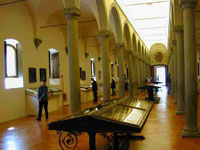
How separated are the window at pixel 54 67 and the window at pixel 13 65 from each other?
3654 millimetres

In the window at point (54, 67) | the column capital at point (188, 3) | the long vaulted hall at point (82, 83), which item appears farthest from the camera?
the window at point (54, 67)

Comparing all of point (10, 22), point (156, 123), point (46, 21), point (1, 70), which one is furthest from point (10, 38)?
point (156, 123)

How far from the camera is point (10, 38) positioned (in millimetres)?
10844

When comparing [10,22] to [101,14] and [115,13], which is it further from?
[115,13]

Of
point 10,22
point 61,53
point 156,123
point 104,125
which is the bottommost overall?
point 156,123

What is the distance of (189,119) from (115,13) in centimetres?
880

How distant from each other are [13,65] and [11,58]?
0.37m

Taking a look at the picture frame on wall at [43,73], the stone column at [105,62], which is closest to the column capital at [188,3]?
the stone column at [105,62]

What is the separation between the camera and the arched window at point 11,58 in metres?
11.2

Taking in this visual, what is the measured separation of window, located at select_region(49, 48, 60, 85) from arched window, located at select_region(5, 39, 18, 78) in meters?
3.76

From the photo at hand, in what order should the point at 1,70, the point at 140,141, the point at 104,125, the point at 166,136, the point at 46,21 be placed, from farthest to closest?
the point at 46,21, the point at 1,70, the point at 166,136, the point at 140,141, the point at 104,125

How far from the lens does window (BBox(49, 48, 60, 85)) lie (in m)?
15.2

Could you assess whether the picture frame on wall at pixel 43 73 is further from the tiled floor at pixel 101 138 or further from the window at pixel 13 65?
the tiled floor at pixel 101 138

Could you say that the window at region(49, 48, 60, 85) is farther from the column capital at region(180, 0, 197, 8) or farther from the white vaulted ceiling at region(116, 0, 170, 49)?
the column capital at region(180, 0, 197, 8)
